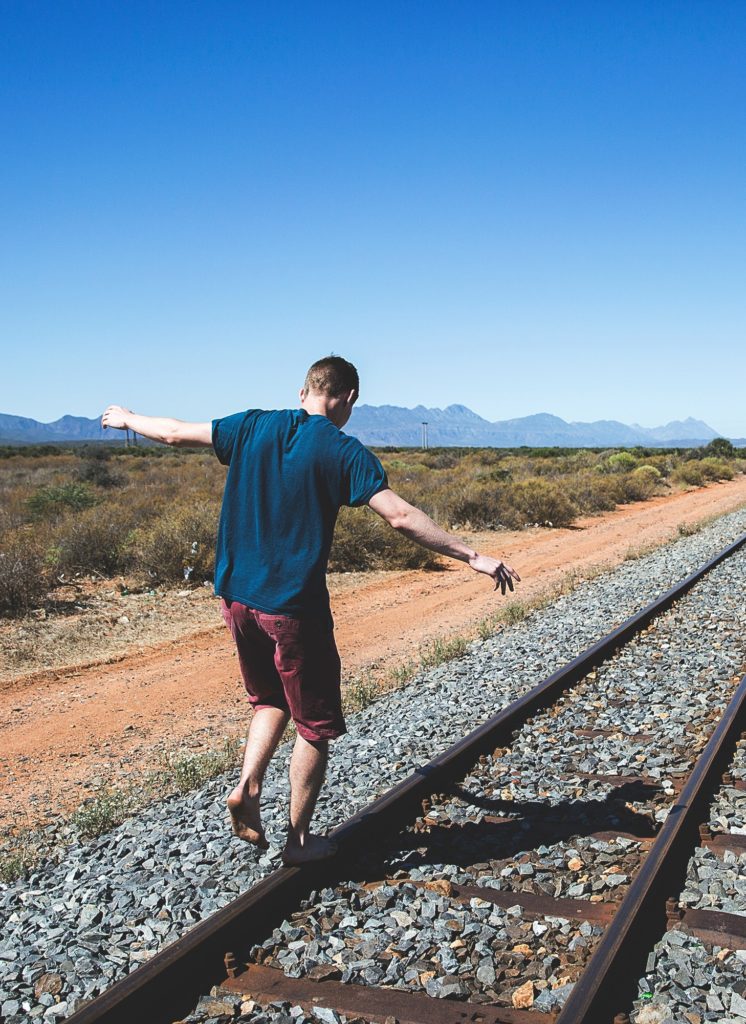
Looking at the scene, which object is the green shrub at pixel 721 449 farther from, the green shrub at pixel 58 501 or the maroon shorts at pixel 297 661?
the maroon shorts at pixel 297 661

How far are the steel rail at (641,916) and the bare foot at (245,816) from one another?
4.91 feet

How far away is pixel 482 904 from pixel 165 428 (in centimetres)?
249

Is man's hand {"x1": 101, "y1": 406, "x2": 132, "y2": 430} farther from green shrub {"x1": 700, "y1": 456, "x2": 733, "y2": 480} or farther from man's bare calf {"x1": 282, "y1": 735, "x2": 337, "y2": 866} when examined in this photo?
green shrub {"x1": 700, "y1": 456, "x2": 733, "y2": 480}

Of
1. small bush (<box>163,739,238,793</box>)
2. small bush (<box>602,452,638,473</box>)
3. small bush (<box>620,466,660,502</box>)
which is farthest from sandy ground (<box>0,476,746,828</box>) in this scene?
small bush (<box>602,452,638,473</box>)

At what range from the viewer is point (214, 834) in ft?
14.6

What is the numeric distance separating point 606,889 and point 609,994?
2.91ft

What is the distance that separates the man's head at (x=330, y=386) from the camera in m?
3.67

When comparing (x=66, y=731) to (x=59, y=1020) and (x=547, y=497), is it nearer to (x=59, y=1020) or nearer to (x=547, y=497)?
(x=59, y=1020)

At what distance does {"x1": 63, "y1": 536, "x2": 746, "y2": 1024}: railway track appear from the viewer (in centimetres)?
306

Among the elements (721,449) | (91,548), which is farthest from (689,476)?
(91,548)

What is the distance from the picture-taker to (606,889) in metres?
3.87

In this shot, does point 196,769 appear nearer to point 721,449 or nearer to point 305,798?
point 305,798

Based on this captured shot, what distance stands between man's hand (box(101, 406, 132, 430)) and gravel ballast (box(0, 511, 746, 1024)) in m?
2.09

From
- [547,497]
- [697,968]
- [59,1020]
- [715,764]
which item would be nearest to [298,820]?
[59,1020]
